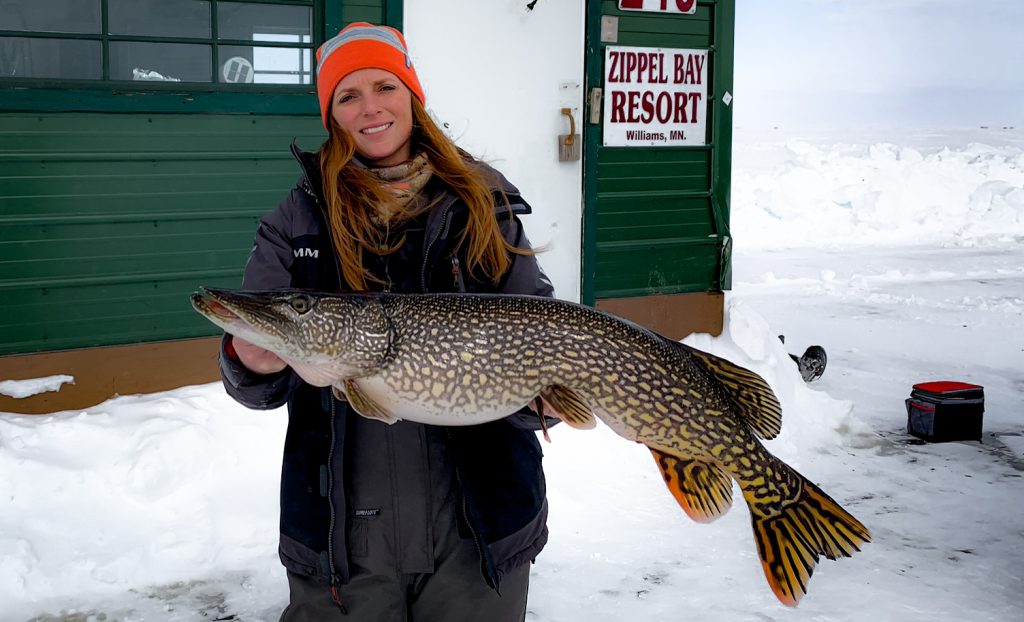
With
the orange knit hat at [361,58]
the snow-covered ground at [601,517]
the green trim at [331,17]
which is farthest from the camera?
the green trim at [331,17]

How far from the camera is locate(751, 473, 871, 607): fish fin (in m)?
2.39

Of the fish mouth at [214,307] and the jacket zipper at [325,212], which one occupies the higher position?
the jacket zipper at [325,212]

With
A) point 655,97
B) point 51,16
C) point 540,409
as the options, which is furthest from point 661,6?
point 540,409

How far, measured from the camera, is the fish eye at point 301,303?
235 centimetres

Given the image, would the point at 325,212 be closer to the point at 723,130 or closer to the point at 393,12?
the point at 393,12

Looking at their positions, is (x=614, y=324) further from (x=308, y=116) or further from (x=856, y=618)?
(x=308, y=116)

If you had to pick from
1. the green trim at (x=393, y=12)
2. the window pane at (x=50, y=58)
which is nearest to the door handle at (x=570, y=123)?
the green trim at (x=393, y=12)

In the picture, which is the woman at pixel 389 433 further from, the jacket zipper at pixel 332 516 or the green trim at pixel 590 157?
the green trim at pixel 590 157

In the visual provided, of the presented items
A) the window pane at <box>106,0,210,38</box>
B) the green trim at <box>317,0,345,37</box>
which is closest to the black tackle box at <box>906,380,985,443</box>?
the green trim at <box>317,0,345,37</box>

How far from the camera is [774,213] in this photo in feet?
67.3

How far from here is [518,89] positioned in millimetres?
6902

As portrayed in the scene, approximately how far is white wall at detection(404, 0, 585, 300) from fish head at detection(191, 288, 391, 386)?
167 inches

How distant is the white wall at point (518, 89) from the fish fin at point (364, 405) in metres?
4.34

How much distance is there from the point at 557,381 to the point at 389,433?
48 centimetres
